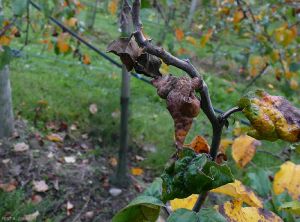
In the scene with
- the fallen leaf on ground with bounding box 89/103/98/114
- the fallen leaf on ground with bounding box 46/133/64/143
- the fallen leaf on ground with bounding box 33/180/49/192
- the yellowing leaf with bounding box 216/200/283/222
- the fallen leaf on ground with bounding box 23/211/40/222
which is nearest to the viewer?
the yellowing leaf with bounding box 216/200/283/222

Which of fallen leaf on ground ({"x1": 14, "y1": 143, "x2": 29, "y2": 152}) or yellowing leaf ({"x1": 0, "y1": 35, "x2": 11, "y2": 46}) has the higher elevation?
yellowing leaf ({"x1": 0, "y1": 35, "x2": 11, "y2": 46})

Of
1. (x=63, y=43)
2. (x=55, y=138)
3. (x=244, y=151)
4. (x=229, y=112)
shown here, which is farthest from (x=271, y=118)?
(x=55, y=138)

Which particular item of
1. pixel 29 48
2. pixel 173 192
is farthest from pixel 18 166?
pixel 29 48

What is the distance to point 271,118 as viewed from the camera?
0.59m

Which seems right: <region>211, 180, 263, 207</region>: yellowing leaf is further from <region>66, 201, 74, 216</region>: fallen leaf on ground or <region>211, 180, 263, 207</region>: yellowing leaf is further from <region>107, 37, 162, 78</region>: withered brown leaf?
<region>66, 201, 74, 216</region>: fallen leaf on ground

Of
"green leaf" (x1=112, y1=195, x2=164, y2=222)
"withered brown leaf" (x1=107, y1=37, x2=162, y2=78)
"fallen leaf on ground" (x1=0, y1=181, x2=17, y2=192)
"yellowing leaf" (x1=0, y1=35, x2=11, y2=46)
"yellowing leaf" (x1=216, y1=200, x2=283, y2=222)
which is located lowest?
"fallen leaf on ground" (x1=0, y1=181, x2=17, y2=192)

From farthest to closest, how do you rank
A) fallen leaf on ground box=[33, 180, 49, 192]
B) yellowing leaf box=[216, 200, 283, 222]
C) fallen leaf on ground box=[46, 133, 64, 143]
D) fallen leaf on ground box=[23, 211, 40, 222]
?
fallen leaf on ground box=[46, 133, 64, 143], fallen leaf on ground box=[33, 180, 49, 192], fallen leaf on ground box=[23, 211, 40, 222], yellowing leaf box=[216, 200, 283, 222]

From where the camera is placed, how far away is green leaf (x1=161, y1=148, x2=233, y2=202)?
576 mm

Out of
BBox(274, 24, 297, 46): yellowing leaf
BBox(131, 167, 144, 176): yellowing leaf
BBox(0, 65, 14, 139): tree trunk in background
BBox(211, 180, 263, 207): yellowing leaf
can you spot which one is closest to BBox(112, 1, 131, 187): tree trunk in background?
BBox(131, 167, 144, 176): yellowing leaf

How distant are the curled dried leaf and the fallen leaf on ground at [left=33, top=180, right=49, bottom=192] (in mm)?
2079

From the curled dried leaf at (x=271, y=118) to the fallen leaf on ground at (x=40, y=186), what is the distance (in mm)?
2079

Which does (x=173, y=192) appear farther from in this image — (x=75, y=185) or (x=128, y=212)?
(x=75, y=185)

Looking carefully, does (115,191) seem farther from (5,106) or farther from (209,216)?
(209,216)

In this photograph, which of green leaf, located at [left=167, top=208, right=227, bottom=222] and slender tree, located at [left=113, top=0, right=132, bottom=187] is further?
slender tree, located at [left=113, top=0, right=132, bottom=187]
